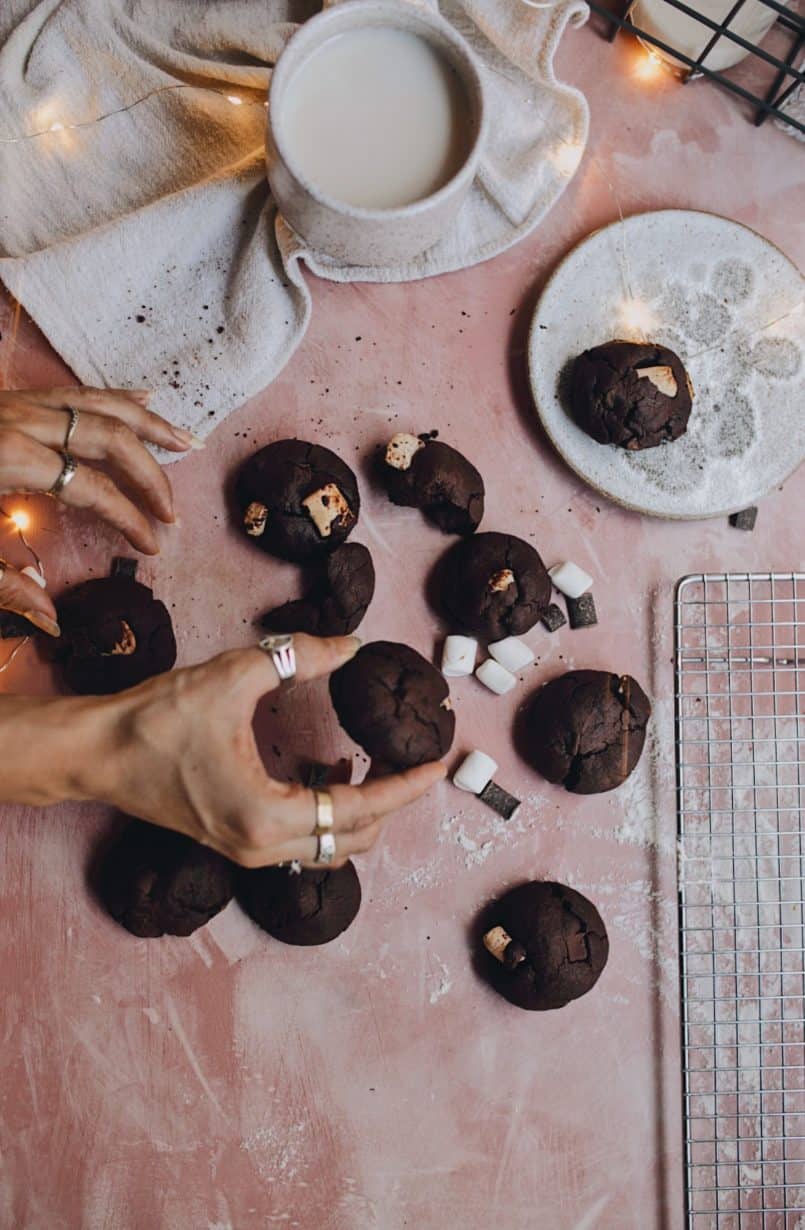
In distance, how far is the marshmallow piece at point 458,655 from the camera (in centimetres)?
147

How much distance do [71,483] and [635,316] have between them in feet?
2.68

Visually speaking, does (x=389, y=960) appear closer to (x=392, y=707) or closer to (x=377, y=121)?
(x=392, y=707)

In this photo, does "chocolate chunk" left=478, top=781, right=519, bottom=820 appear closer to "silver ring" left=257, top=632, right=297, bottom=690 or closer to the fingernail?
"silver ring" left=257, top=632, right=297, bottom=690

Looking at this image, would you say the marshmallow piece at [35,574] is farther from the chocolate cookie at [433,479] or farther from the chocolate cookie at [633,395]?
the chocolate cookie at [633,395]

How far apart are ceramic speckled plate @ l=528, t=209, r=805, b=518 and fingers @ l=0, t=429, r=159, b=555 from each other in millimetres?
586

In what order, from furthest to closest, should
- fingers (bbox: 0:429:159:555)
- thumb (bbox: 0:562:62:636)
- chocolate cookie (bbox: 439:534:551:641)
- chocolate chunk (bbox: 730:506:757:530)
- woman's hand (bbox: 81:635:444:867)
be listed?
chocolate chunk (bbox: 730:506:757:530) → chocolate cookie (bbox: 439:534:551:641) → thumb (bbox: 0:562:62:636) → fingers (bbox: 0:429:159:555) → woman's hand (bbox: 81:635:444:867)

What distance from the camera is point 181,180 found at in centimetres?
149

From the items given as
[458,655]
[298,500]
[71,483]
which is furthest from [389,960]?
[71,483]

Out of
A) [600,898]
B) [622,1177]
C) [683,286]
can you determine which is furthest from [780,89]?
[622,1177]

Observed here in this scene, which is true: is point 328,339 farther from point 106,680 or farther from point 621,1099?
point 621,1099

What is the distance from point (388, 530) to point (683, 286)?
552 mm

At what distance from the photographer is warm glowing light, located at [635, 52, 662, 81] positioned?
1551 millimetres

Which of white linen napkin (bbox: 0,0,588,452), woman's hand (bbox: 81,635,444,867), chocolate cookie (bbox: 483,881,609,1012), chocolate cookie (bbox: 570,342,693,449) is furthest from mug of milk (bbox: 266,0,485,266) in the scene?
chocolate cookie (bbox: 483,881,609,1012)

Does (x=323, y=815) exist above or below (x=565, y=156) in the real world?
below
